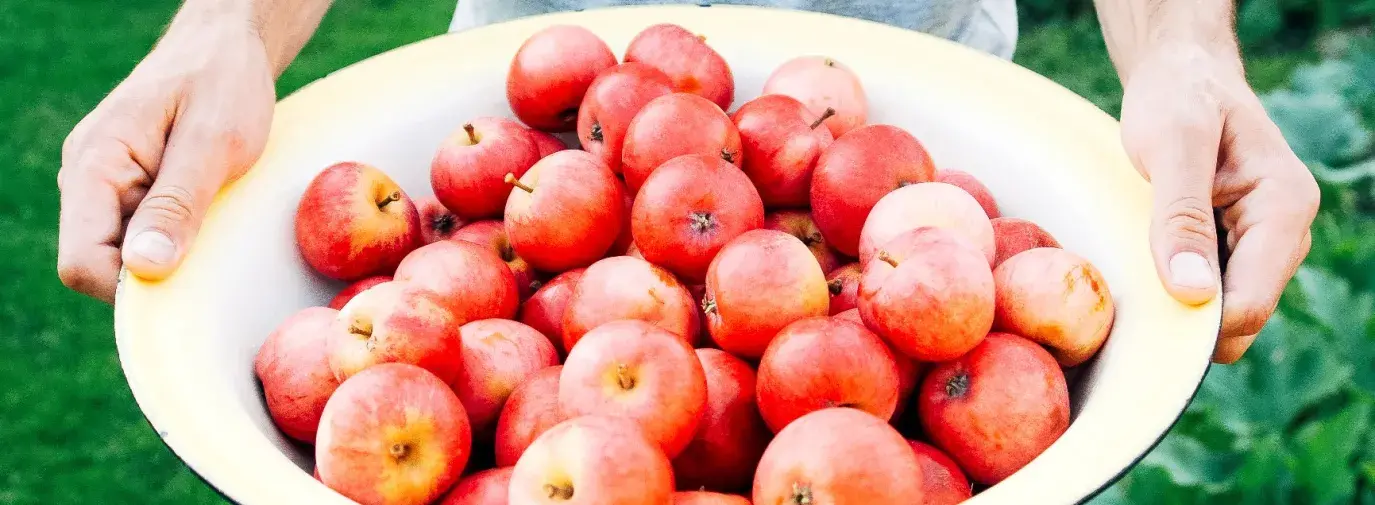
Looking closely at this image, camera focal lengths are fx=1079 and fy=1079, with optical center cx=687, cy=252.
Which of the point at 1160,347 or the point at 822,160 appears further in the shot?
the point at 822,160

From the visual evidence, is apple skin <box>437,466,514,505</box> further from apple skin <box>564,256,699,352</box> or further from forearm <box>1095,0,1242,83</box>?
forearm <box>1095,0,1242,83</box>

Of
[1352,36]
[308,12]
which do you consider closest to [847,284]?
[308,12]

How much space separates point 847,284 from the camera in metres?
1.39

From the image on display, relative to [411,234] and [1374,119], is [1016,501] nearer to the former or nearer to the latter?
[411,234]

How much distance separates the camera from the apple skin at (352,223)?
1414 mm

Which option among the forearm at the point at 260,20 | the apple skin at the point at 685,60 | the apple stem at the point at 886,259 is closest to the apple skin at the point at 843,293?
the apple stem at the point at 886,259

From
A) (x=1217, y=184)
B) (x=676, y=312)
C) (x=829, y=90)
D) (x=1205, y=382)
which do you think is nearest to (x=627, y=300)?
(x=676, y=312)

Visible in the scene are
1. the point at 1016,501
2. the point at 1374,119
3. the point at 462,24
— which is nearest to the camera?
the point at 1016,501

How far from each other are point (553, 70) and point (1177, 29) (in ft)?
2.93

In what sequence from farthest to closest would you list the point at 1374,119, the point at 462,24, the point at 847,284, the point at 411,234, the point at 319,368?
the point at 1374,119, the point at 462,24, the point at 411,234, the point at 847,284, the point at 319,368

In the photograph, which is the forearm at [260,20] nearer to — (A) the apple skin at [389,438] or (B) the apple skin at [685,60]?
(B) the apple skin at [685,60]

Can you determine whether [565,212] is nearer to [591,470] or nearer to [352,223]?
[352,223]

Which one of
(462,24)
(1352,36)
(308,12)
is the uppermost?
(308,12)

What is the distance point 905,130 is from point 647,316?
1.70 feet
